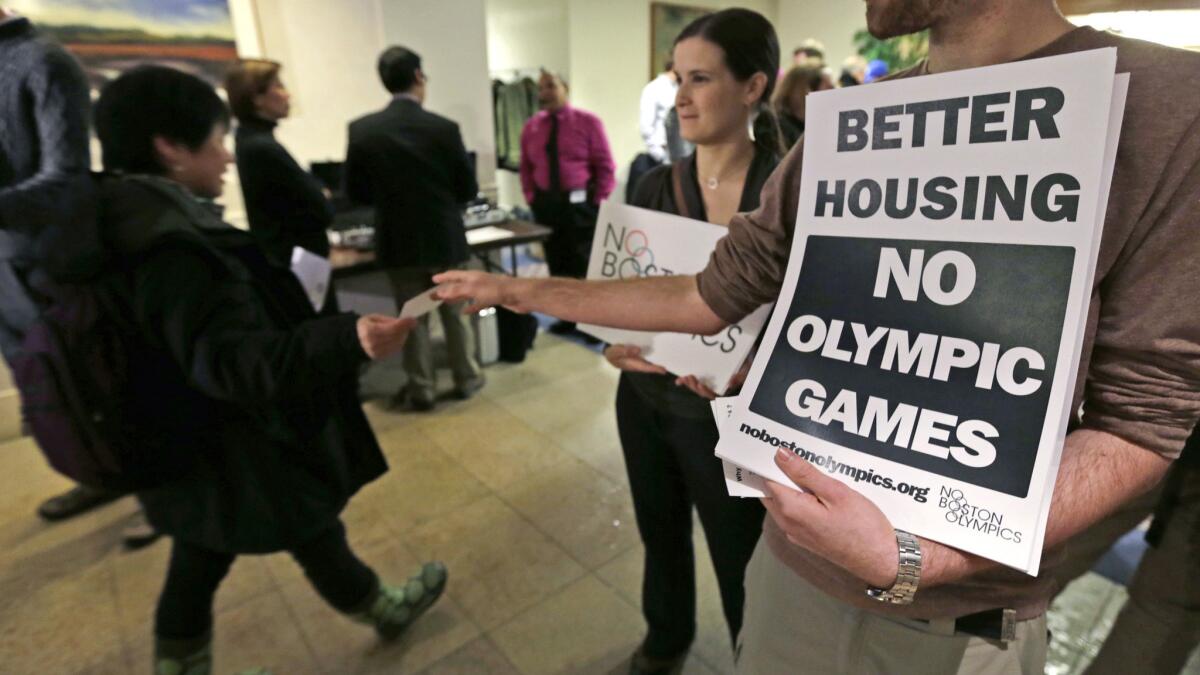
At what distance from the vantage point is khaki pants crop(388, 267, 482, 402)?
9.82 ft

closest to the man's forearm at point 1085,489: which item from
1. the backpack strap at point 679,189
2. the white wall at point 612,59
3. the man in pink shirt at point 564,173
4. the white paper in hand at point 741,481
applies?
the white paper in hand at point 741,481

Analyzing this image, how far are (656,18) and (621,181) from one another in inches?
58.5

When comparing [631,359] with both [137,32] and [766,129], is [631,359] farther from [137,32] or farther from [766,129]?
[137,32]

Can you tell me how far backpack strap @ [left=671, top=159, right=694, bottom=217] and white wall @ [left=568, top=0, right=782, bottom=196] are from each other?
4624 millimetres

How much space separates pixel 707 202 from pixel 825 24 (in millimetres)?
5968

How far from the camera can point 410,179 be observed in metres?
2.75

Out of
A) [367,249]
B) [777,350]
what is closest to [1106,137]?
[777,350]

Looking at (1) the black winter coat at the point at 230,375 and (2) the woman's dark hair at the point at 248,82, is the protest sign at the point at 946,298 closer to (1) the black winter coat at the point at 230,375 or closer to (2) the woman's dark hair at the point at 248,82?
(1) the black winter coat at the point at 230,375

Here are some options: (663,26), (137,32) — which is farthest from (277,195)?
(663,26)

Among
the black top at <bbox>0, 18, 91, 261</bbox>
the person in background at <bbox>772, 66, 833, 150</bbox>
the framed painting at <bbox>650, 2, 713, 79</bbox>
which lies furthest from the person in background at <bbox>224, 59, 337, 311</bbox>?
the framed painting at <bbox>650, 2, 713, 79</bbox>

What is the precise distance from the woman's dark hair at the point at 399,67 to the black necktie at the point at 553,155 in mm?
1406

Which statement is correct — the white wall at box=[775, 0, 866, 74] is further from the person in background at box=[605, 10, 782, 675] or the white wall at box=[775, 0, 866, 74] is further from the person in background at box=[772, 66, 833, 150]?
the person in background at box=[605, 10, 782, 675]

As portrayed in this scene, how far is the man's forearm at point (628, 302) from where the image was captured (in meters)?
0.83

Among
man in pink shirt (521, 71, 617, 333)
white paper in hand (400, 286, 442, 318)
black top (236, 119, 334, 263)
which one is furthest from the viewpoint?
man in pink shirt (521, 71, 617, 333)
